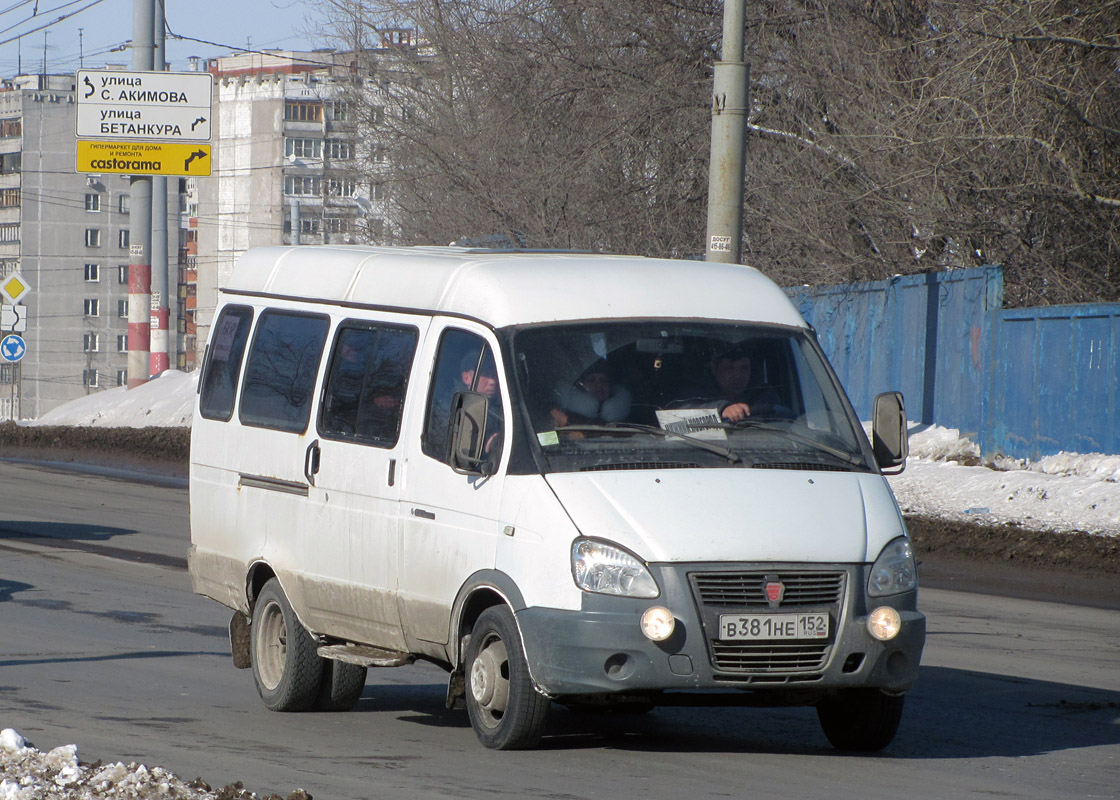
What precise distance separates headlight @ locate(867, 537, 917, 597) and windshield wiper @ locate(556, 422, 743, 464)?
2.15 ft

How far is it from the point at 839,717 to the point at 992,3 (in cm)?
1302

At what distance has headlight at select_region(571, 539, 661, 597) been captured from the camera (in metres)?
6.08

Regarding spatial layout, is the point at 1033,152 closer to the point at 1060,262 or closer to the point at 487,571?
the point at 1060,262

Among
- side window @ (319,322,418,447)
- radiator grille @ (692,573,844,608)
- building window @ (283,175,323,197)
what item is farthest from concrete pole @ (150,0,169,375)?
building window @ (283,175,323,197)

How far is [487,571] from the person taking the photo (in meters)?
6.52

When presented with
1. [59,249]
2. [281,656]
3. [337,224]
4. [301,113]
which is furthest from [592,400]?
[301,113]

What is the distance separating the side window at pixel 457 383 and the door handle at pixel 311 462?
807mm

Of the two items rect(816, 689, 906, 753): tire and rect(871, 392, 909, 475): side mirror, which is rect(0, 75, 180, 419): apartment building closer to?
rect(871, 392, 909, 475): side mirror

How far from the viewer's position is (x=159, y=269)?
113 ft

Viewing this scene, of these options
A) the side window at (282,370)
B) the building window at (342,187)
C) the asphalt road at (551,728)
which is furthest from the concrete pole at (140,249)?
the side window at (282,370)

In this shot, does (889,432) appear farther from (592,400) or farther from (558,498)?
(558,498)

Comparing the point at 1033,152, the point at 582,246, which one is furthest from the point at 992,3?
the point at 582,246

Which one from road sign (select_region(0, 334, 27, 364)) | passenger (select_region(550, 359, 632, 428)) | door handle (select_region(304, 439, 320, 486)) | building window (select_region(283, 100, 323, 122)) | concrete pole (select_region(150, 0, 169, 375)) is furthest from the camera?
building window (select_region(283, 100, 323, 122))

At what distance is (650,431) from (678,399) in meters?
0.23
